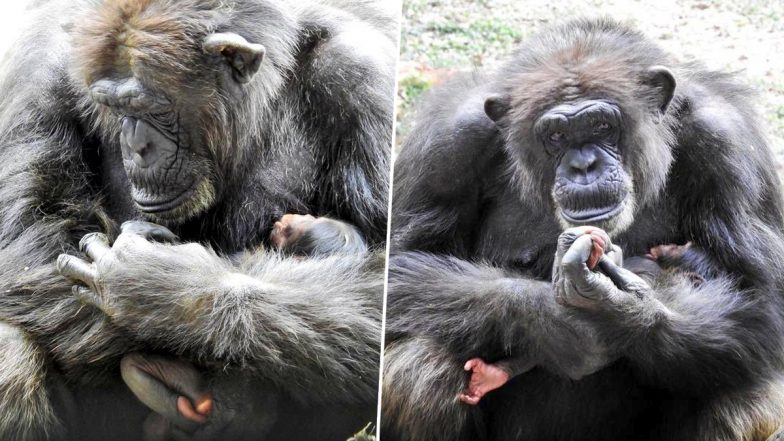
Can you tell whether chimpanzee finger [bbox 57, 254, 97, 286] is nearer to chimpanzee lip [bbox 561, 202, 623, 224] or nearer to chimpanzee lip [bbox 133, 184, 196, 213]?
chimpanzee lip [bbox 133, 184, 196, 213]

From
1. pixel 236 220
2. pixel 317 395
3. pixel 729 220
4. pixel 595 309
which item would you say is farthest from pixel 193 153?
pixel 729 220

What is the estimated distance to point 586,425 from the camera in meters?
2.41

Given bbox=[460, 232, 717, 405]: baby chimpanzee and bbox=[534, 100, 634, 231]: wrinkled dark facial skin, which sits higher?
bbox=[534, 100, 634, 231]: wrinkled dark facial skin

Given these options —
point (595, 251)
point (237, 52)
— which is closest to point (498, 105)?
point (595, 251)

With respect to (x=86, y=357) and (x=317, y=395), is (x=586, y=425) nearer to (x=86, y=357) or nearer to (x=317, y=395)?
(x=317, y=395)

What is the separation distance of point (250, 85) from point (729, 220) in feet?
3.90

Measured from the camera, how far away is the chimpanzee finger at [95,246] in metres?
2.36

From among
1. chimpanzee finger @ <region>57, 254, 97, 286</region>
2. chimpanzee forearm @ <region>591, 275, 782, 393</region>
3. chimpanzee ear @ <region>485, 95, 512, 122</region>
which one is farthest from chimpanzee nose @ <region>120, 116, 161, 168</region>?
chimpanzee forearm @ <region>591, 275, 782, 393</region>

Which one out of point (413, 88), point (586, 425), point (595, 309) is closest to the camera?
point (595, 309)

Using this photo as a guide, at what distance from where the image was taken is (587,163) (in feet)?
7.56

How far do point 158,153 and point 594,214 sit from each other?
3.33ft

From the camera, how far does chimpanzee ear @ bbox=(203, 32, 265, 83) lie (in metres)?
2.34

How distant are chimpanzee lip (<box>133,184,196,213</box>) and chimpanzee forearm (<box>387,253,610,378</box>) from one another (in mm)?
539

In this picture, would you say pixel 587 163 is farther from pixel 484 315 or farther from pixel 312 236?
pixel 312 236
